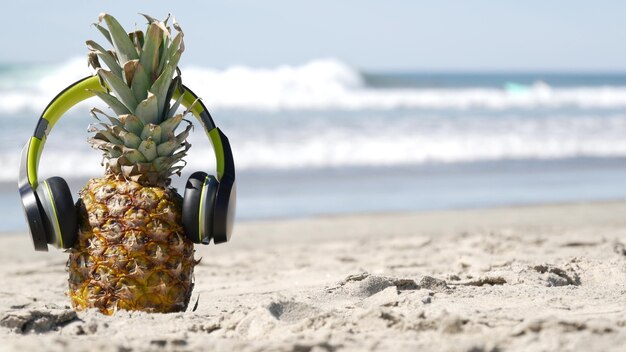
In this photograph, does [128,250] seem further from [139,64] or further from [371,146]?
[371,146]

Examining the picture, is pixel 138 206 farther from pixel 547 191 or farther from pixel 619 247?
pixel 547 191

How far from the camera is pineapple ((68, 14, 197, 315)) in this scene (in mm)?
3723

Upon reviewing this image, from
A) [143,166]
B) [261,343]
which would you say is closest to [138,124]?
[143,166]

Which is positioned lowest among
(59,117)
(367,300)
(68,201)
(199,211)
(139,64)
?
(367,300)

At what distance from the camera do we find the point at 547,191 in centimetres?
1152

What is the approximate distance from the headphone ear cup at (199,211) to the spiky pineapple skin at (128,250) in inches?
2.4

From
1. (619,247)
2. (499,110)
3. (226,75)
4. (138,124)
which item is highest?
(226,75)

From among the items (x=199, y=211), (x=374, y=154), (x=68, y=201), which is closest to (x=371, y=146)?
(x=374, y=154)

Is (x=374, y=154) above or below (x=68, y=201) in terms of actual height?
above

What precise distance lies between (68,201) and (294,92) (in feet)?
95.5

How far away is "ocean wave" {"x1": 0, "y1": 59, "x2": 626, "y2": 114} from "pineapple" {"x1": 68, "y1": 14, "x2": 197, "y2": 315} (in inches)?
780

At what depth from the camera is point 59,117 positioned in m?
3.97

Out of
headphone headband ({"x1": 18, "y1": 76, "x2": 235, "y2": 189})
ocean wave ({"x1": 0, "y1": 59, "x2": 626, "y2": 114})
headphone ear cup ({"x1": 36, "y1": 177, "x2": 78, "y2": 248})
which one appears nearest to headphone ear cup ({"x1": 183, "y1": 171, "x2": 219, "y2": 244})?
headphone headband ({"x1": 18, "y1": 76, "x2": 235, "y2": 189})

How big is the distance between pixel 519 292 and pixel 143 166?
1902mm
